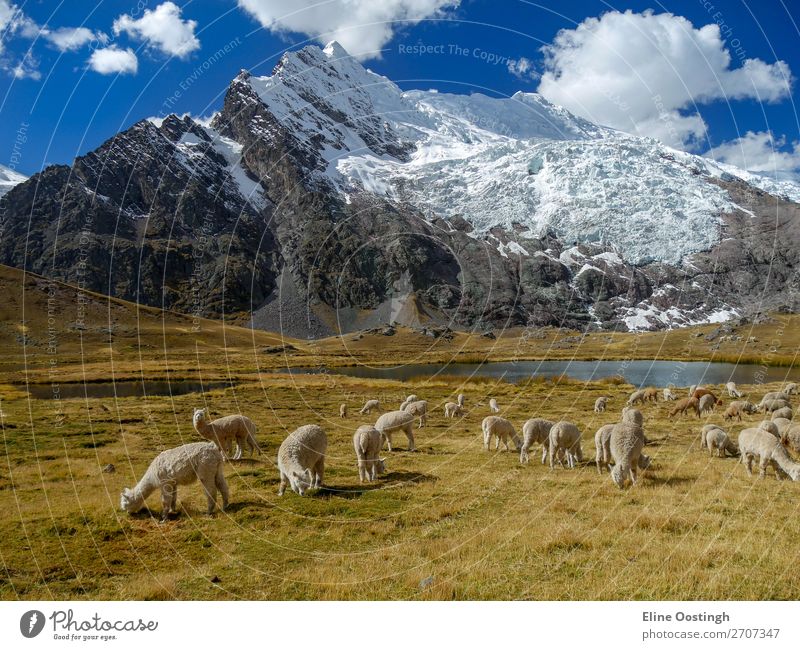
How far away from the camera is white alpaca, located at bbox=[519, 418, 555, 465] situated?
67.0 feet

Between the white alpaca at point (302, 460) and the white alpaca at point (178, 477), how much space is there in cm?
212

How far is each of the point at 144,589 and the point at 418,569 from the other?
584cm

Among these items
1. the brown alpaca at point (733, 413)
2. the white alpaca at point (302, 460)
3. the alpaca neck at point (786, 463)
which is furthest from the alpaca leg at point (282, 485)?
the brown alpaca at point (733, 413)

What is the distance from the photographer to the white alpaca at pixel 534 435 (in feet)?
67.0

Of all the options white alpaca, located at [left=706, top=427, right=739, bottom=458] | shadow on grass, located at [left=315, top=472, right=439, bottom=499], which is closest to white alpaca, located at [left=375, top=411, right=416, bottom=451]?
shadow on grass, located at [left=315, top=472, right=439, bottom=499]

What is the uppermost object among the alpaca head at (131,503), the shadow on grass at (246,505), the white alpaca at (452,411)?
the alpaca head at (131,503)

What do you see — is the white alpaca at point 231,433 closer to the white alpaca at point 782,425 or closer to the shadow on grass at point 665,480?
the shadow on grass at point 665,480

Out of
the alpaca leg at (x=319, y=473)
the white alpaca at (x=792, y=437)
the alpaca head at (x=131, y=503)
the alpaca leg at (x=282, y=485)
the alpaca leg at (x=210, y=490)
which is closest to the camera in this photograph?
the alpaca leg at (x=210, y=490)

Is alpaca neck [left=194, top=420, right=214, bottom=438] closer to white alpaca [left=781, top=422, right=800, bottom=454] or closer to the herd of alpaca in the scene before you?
the herd of alpaca

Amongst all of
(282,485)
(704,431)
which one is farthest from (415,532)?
(704,431)

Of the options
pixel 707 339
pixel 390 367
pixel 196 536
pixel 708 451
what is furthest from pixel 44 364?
pixel 707 339

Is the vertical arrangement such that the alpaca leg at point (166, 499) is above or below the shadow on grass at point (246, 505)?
above

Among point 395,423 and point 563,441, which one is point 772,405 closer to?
point 563,441

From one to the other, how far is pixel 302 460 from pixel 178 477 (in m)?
3.82
